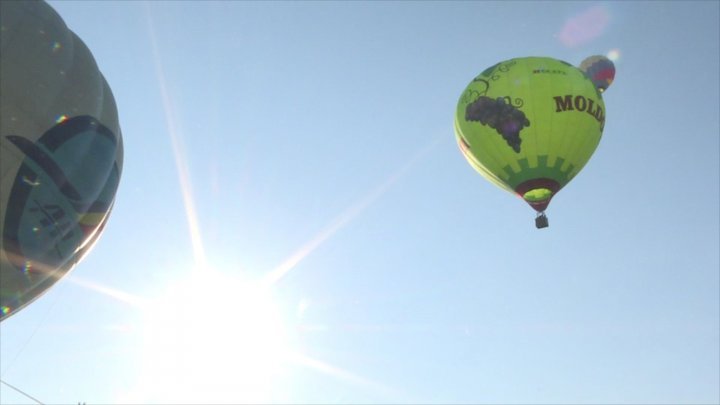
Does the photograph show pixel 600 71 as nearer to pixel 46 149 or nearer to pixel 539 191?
pixel 539 191

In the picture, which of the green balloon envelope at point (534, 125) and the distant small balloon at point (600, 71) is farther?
the distant small balloon at point (600, 71)

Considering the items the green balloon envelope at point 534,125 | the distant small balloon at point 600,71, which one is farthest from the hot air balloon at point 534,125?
the distant small balloon at point 600,71

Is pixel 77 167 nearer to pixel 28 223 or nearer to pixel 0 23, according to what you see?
pixel 28 223

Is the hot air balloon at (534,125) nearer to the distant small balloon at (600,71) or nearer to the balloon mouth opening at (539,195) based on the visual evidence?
the balloon mouth opening at (539,195)

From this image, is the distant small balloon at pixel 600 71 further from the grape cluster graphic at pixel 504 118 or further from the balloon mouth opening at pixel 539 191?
the balloon mouth opening at pixel 539 191

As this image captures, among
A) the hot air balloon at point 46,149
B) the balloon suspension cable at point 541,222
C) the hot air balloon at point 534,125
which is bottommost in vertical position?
the hot air balloon at point 46,149

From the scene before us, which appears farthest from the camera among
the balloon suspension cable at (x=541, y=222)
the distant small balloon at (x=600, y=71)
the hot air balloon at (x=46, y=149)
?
the distant small balloon at (x=600, y=71)

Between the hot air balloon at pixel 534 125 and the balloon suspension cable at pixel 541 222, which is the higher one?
the hot air balloon at pixel 534 125

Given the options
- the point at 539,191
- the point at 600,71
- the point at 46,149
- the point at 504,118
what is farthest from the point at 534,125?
the point at 46,149

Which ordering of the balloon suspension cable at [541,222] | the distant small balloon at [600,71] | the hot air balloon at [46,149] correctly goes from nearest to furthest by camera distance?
1. the hot air balloon at [46,149]
2. the balloon suspension cable at [541,222]
3. the distant small balloon at [600,71]

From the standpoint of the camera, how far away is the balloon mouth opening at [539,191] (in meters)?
16.4

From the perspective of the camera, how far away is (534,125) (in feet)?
53.8

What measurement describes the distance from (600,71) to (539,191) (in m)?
5.90

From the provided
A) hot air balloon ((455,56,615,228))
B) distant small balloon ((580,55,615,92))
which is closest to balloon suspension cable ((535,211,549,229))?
hot air balloon ((455,56,615,228))
